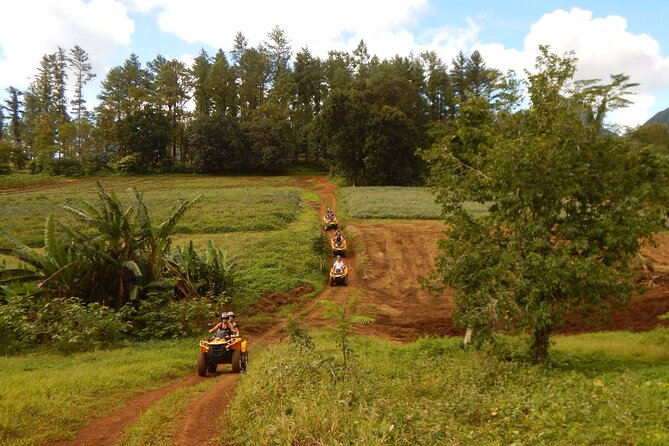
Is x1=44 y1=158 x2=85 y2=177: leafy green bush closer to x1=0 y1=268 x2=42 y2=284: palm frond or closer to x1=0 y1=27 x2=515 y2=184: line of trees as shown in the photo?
x1=0 y1=27 x2=515 y2=184: line of trees

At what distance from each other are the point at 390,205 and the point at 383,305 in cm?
2031

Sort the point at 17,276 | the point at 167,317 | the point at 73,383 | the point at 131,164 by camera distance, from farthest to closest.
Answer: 1. the point at 131,164
2. the point at 167,317
3. the point at 17,276
4. the point at 73,383

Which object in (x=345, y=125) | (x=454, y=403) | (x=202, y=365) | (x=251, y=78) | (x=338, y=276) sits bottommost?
(x=338, y=276)

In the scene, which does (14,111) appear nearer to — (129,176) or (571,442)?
(129,176)

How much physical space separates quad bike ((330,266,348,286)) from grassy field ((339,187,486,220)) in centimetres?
1245

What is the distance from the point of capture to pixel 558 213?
11.0m

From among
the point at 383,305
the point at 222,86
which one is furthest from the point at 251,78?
the point at 383,305

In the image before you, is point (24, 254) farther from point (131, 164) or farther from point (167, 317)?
point (131, 164)

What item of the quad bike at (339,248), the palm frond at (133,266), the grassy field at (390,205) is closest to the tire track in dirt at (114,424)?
the palm frond at (133,266)

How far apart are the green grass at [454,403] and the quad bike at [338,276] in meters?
11.4

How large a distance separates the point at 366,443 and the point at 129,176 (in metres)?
69.2

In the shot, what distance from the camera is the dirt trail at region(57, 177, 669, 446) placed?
808 centimetres

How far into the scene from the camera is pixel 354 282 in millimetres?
24000

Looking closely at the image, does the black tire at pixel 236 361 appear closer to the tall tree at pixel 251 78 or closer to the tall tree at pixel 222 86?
the tall tree at pixel 222 86
